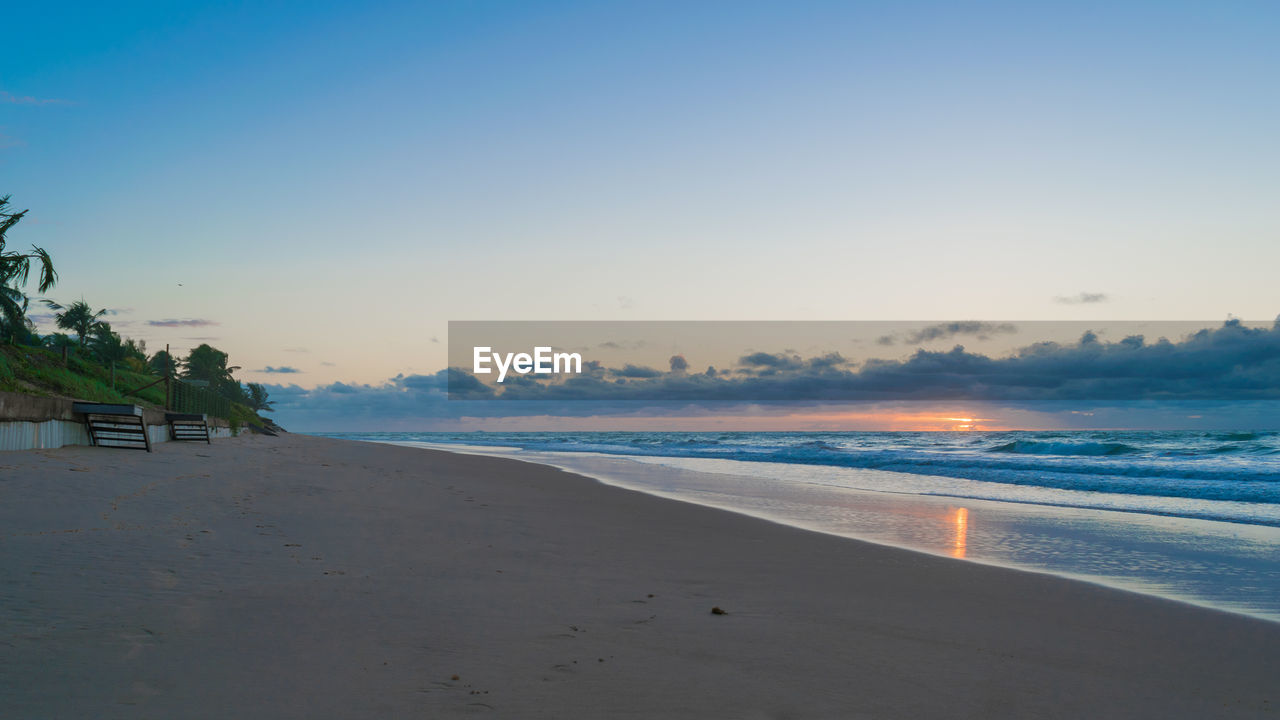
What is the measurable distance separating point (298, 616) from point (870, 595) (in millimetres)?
4848

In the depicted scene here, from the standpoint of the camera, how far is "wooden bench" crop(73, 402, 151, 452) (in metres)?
14.3

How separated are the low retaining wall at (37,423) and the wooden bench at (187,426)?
26.1 ft

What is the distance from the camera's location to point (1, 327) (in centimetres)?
2672

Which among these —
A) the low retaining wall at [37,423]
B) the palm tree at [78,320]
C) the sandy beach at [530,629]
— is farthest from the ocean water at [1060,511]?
the palm tree at [78,320]

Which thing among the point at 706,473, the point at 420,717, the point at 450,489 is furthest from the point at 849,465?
the point at 420,717

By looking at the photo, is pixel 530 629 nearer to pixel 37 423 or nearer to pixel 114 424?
pixel 37 423

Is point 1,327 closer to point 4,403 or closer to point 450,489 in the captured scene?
point 4,403

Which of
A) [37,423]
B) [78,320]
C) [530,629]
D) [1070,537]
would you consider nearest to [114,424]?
[37,423]

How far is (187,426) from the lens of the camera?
23188 mm

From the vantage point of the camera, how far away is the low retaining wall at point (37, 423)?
11.5 m

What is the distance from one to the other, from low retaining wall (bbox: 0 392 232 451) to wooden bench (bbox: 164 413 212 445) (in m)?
7.95

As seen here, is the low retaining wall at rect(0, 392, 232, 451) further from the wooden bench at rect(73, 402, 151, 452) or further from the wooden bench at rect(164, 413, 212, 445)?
the wooden bench at rect(164, 413, 212, 445)

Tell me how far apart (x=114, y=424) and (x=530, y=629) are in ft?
48.5

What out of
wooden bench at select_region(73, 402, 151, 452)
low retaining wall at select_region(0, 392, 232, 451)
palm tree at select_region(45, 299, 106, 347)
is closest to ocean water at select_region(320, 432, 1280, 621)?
wooden bench at select_region(73, 402, 151, 452)
